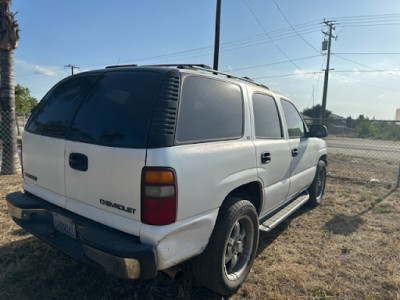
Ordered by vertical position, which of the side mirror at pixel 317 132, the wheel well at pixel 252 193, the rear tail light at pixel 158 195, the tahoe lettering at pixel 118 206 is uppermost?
the side mirror at pixel 317 132

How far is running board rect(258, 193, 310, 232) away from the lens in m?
3.21

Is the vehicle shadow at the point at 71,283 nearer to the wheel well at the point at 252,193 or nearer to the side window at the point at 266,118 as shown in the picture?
the wheel well at the point at 252,193

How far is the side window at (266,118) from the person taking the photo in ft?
10.1

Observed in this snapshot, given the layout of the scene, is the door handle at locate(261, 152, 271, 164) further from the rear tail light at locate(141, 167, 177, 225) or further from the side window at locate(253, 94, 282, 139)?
the rear tail light at locate(141, 167, 177, 225)

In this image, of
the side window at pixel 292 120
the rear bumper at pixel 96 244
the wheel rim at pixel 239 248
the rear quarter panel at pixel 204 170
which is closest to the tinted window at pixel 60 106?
the rear bumper at pixel 96 244

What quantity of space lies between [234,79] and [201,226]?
5.13 ft

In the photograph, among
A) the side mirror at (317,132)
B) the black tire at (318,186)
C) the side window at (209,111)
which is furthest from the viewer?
the black tire at (318,186)

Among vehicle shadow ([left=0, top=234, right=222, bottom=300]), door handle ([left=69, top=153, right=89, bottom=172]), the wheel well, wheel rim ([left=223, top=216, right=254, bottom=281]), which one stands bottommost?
vehicle shadow ([left=0, top=234, right=222, bottom=300])

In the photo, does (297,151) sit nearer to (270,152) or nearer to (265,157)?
(270,152)

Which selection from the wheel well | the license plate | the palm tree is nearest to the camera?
the license plate

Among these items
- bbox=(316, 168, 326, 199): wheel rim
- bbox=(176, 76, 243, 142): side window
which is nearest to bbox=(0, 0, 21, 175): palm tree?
bbox=(176, 76, 243, 142): side window

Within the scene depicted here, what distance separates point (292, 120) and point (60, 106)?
3002 millimetres

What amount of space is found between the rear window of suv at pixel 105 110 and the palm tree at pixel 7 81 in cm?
446

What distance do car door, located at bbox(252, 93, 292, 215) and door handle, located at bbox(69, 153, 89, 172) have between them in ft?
5.21
